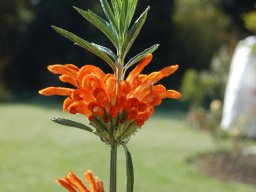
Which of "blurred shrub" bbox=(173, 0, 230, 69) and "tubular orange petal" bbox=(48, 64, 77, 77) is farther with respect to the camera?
"blurred shrub" bbox=(173, 0, 230, 69)

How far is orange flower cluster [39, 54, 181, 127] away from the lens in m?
1.18

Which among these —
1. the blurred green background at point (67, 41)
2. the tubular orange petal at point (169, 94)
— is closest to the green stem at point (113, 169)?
the tubular orange petal at point (169, 94)

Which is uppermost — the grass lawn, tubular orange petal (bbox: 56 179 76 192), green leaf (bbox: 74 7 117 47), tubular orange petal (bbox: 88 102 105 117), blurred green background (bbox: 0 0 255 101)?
blurred green background (bbox: 0 0 255 101)

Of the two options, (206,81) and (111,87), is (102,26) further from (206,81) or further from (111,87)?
(206,81)

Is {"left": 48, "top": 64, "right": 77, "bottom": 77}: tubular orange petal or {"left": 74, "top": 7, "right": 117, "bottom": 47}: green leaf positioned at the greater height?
{"left": 74, "top": 7, "right": 117, "bottom": 47}: green leaf

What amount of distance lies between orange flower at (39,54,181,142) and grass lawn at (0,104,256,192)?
5.91 m

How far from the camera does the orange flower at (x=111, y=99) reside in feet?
3.88

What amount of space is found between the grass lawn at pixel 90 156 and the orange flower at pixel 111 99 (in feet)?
19.4

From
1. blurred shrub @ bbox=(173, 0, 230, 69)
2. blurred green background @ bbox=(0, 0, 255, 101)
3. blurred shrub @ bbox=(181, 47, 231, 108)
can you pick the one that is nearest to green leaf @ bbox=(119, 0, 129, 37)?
blurred shrub @ bbox=(181, 47, 231, 108)

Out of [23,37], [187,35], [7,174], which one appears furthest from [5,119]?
[187,35]

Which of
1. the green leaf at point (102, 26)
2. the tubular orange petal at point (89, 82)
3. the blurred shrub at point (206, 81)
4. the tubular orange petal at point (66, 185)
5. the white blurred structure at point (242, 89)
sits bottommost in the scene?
the tubular orange petal at point (66, 185)

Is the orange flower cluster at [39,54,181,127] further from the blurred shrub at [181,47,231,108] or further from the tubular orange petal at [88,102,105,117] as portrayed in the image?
the blurred shrub at [181,47,231,108]

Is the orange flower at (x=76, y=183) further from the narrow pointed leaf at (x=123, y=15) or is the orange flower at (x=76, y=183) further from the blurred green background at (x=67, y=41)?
the blurred green background at (x=67, y=41)

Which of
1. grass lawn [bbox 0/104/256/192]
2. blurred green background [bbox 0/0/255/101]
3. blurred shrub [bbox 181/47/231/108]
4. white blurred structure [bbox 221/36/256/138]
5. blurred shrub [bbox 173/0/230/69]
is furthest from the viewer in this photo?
blurred shrub [bbox 173/0/230/69]
